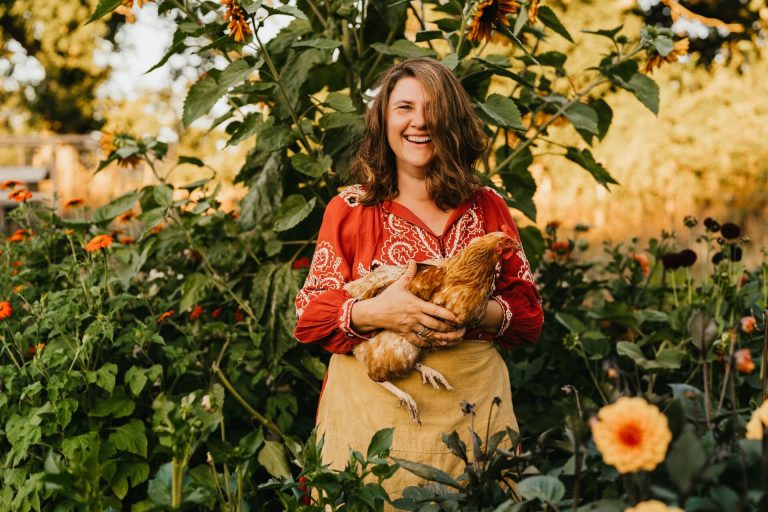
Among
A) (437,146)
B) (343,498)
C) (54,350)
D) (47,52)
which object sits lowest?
(47,52)

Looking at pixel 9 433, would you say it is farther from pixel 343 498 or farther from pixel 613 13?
pixel 613 13

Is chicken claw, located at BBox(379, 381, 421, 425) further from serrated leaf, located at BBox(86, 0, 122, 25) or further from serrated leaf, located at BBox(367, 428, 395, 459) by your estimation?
serrated leaf, located at BBox(86, 0, 122, 25)

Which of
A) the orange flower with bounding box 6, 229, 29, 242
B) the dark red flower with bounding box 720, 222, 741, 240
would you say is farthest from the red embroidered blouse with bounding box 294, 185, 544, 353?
the orange flower with bounding box 6, 229, 29, 242

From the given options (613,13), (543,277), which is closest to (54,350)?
(543,277)

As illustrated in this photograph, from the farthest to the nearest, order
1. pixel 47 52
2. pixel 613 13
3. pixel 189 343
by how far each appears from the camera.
→ pixel 47 52 < pixel 613 13 < pixel 189 343

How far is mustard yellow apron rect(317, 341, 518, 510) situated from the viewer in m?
1.71

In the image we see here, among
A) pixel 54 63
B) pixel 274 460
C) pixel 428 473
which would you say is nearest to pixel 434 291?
pixel 428 473

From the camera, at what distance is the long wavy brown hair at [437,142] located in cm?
175

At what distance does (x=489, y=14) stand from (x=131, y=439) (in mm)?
1612

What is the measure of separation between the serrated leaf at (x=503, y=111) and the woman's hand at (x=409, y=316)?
0.77 meters

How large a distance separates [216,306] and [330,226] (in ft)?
3.79

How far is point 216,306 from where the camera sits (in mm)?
2799

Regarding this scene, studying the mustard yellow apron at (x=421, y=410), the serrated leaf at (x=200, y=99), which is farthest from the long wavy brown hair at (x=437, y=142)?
the serrated leaf at (x=200, y=99)

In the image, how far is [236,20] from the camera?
201cm
